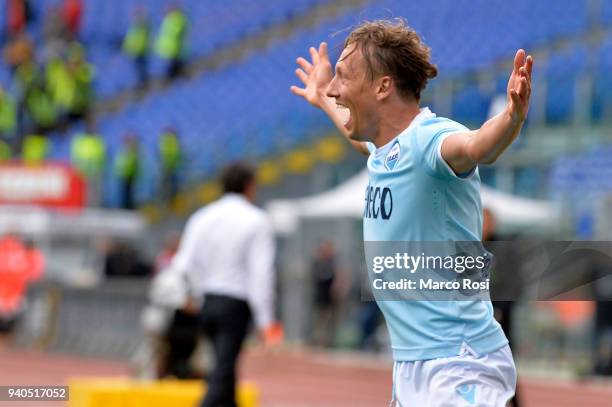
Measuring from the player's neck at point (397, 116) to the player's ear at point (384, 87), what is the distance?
44mm

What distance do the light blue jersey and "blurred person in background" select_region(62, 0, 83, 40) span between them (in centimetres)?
3143

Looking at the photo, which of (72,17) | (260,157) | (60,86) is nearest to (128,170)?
(260,157)

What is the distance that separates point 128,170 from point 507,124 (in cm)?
2387

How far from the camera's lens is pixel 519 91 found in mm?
3744

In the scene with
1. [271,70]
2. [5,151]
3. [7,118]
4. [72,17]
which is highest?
[72,17]

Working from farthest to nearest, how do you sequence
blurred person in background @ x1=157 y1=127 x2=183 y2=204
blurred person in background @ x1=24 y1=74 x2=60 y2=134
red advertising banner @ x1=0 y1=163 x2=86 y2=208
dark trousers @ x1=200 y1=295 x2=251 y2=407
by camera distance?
Answer: blurred person in background @ x1=24 y1=74 x2=60 y2=134 → blurred person in background @ x1=157 y1=127 x2=183 y2=204 → red advertising banner @ x1=0 y1=163 x2=86 y2=208 → dark trousers @ x1=200 y1=295 x2=251 y2=407

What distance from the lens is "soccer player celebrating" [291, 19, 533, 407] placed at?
4.16 metres

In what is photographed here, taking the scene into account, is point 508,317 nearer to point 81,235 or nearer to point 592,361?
point 592,361

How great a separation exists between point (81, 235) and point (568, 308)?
30.3 feet

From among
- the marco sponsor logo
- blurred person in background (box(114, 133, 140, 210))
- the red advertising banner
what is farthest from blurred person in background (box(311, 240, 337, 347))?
the marco sponsor logo

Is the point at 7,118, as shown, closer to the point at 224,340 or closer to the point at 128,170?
the point at 128,170

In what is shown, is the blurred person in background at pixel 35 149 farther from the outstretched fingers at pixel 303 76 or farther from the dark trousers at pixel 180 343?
the outstretched fingers at pixel 303 76

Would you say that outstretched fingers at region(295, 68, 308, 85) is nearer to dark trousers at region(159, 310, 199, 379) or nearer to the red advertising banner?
dark trousers at region(159, 310, 199, 379)

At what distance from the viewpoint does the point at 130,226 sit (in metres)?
24.9
